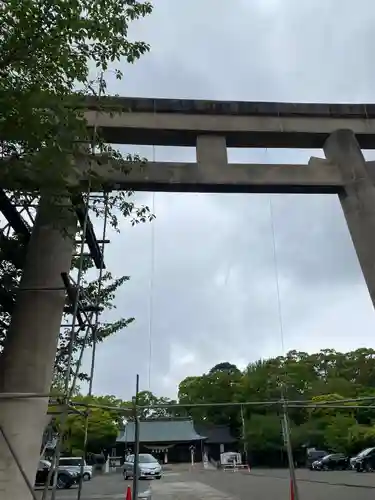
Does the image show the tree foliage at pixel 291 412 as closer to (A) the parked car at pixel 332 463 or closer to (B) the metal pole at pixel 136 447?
(A) the parked car at pixel 332 463

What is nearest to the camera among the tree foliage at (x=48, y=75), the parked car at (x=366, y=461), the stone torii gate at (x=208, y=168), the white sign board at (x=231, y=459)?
the tree foliage at (x=48, y=75)

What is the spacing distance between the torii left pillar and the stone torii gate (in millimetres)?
12

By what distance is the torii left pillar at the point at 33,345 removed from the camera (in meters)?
4.95

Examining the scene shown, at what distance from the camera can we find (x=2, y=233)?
6.44 meters

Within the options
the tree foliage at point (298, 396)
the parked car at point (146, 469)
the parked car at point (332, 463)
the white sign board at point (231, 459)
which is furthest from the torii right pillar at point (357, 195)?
the white sign board at point (231, 459)

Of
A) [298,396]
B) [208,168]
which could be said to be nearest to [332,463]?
[298,396]

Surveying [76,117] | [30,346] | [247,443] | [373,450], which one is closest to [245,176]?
[76,117]

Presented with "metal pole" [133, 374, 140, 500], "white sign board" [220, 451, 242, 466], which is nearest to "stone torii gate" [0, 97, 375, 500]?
"metal pole" [133, 374, 140, 500]

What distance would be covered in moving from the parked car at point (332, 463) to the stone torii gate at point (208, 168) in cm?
2309

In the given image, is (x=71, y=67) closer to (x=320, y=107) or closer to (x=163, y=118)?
(x=163, y=118)

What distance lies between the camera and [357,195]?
658cm

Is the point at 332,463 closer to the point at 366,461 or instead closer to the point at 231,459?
the point at 366,461

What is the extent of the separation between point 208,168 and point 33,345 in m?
3.16

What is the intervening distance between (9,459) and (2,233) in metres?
2.85
